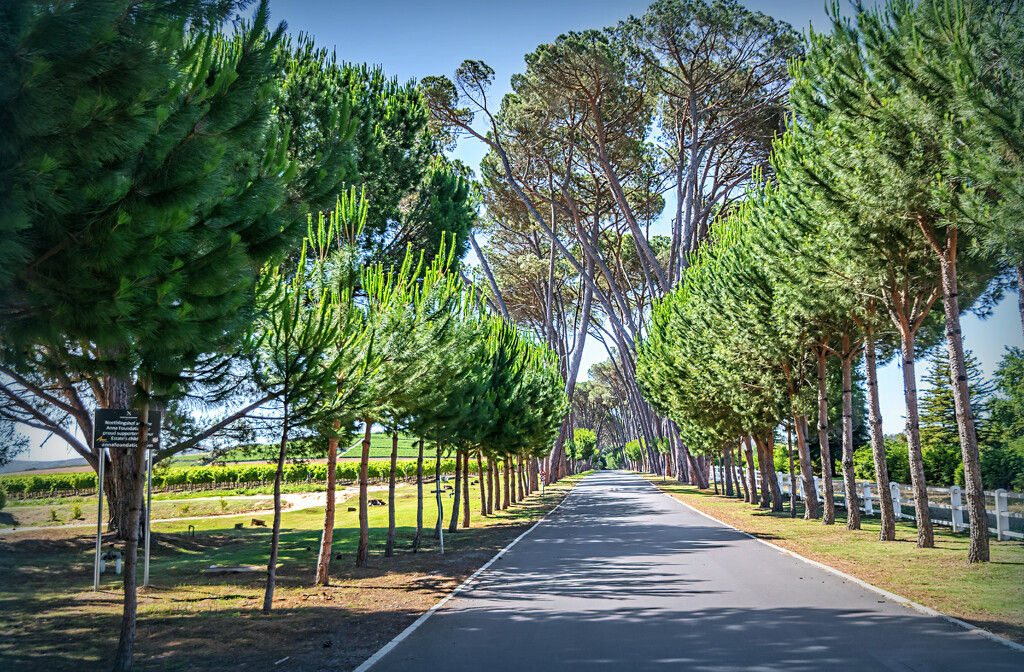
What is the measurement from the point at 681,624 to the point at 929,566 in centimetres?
666

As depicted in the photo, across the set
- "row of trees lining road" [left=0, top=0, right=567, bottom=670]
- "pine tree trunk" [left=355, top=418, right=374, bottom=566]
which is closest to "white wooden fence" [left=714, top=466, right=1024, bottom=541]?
"pine tree trunk" [left=355, top=418, right=374, bottom=566]

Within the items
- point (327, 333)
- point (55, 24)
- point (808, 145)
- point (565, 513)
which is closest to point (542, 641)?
point (327, 333)

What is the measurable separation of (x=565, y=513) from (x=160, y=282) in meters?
26.3

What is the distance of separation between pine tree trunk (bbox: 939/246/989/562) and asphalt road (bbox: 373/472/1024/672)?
111 inches

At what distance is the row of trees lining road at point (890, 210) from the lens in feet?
34.2

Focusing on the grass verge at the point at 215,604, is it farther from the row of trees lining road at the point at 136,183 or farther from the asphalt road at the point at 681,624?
the row of trees lining road at the point at 136,183

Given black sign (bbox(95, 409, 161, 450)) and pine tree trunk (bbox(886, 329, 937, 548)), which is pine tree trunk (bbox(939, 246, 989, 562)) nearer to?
pine tree trunk (bbox(886, 329, 937, 548))

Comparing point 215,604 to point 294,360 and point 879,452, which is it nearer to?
point 294,360

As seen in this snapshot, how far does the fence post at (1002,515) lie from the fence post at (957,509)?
176cm

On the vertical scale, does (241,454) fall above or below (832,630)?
above

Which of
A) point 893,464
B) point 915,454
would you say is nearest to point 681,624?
point 915,454

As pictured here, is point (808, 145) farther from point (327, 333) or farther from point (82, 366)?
point (82, 366)

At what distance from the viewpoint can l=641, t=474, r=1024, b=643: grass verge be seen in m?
8.77

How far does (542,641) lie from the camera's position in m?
7.63
